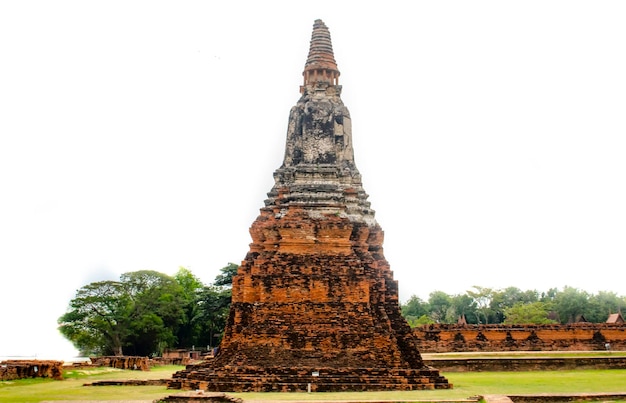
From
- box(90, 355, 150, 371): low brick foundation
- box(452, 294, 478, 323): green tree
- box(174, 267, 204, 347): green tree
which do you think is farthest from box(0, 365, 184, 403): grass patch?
box(452, 294, 478, 323): green tree

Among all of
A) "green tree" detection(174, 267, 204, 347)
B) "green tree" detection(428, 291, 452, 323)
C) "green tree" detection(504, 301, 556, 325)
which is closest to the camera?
"green tree" detection(174, 267, 204, 347)

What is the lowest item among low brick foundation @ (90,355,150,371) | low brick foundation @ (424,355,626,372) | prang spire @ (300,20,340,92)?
low brick foundation @ (424,355,626,372)

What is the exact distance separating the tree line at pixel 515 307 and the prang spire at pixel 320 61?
34.9 meters

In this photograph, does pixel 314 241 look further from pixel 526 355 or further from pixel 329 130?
pixel 526 355

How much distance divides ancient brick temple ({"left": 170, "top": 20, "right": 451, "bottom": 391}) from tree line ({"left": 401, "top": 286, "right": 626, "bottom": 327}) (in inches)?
1384

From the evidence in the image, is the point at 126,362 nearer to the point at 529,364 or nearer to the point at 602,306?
the point at 529,364

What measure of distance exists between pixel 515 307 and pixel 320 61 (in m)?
38.0

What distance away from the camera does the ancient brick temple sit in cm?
1747

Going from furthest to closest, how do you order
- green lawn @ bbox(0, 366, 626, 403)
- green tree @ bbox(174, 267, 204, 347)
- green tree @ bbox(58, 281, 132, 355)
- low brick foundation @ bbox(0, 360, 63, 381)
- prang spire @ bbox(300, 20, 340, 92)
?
green tree @ bbox(174, 267, 204, 347)
green tree @ bbox(58, 281, 132, 355)
prang spire @ bbox(300, 20, 340, 92)
low brick foundation @ bbox(0, 360, 63, 381)
green lawn @ bbox(0, 366, 626, 403)

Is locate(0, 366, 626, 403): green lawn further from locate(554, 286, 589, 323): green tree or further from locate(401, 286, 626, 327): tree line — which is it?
locate(554, 286, 589, 323): green tree

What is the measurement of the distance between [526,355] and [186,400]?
18.3 meters

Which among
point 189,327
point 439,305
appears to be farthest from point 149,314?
point 439,305

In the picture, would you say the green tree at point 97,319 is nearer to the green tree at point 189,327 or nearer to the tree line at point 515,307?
the green tree at point 189,327

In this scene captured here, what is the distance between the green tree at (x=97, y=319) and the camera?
4247 centimetres
